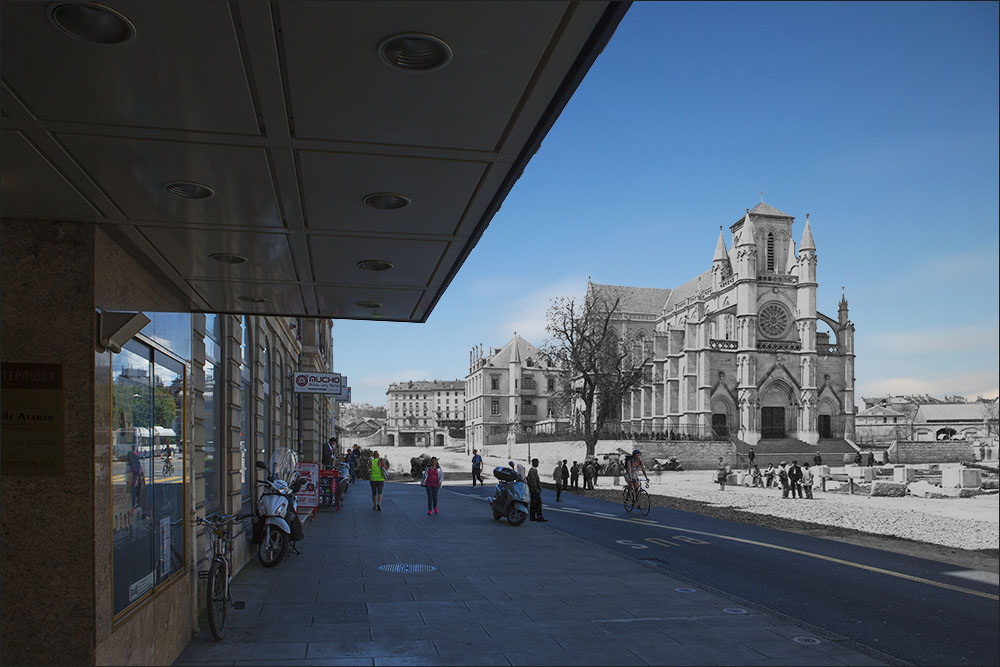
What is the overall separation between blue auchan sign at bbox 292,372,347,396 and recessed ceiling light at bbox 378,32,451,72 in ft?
56.1

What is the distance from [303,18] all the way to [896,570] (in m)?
13.4

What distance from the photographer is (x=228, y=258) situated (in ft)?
20.0

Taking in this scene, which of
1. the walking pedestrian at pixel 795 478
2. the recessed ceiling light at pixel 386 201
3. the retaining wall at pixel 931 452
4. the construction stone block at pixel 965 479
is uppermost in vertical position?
the recessed ceiling light at pixel 386 201

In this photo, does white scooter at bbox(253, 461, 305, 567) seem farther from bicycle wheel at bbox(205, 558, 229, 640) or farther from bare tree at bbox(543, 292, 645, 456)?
bare tree at bbox(543, 292, 645, 456)

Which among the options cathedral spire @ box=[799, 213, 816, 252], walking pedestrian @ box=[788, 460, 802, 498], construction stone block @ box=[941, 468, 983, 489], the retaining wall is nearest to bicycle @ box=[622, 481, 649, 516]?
walking pedestrian @ box=[788, 460, 802, 498]

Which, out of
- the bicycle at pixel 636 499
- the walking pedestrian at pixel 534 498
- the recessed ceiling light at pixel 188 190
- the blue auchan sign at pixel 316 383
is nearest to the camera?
the recessed ceiling light at pixel 188 190

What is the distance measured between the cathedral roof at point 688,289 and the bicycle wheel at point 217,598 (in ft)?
330

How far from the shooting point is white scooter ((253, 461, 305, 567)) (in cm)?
1139

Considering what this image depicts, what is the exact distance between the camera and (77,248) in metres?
5.12

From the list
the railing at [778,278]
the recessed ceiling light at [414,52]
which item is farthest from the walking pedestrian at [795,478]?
the railing at [778,278]

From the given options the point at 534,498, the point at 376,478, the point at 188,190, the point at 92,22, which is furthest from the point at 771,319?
the point at 92,22

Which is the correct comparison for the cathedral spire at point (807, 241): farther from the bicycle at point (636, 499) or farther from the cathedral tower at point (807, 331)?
the bicycle at point (636, 499)

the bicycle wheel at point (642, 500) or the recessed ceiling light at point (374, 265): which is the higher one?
the recessed ceiling light at point (374, 265)

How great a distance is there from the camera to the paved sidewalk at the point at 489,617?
7125 mm
